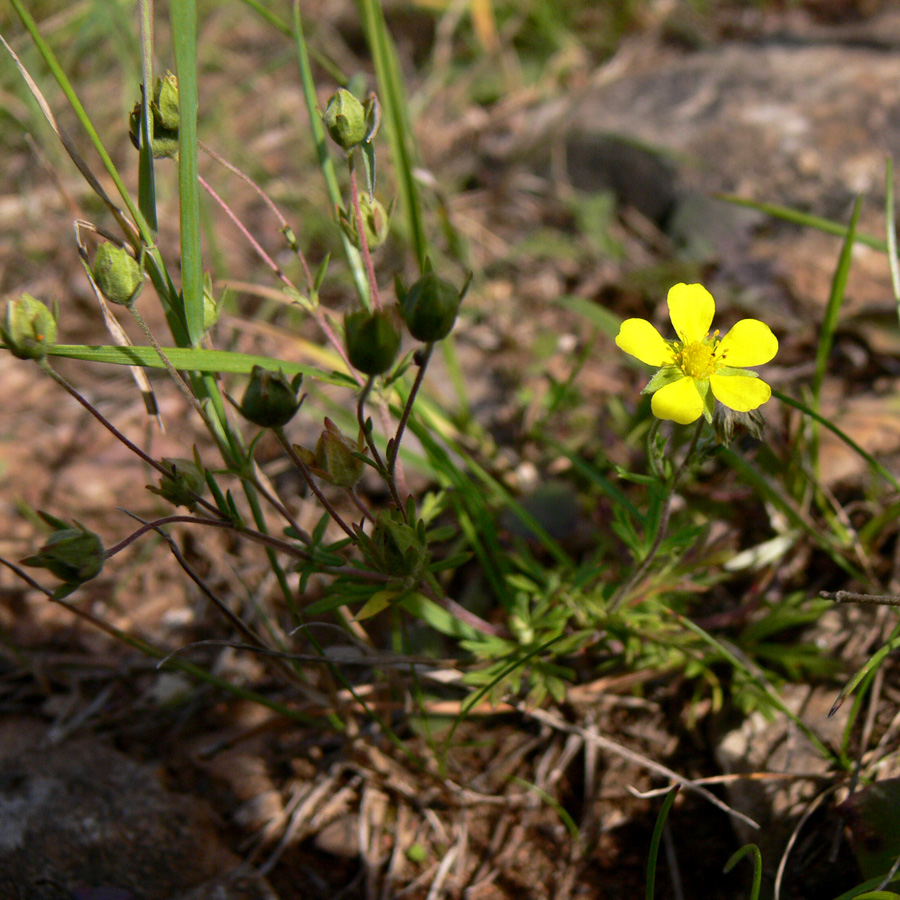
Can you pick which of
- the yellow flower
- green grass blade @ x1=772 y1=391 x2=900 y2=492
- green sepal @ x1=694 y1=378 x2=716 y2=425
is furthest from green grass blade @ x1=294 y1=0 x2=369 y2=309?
green grass blade @ x1=772 y1=391 x2=900 y2=492

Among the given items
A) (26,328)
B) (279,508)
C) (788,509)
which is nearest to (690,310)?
(788,509)

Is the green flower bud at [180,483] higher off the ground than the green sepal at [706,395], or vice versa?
the green sepal at [706,395]

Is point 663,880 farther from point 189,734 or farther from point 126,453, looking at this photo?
point 126,453

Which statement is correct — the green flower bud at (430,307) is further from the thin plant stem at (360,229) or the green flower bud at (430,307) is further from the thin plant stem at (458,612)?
the thin plant stem at (458,612)

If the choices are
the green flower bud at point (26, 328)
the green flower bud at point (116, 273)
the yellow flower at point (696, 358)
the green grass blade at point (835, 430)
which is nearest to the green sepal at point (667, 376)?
the yellow flower at point (696, 358)

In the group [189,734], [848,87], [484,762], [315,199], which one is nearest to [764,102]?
[848,87]

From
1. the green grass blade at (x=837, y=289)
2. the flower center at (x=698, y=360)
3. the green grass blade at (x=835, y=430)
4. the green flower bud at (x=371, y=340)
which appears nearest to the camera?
the green flower bud at (x=371, y=340)

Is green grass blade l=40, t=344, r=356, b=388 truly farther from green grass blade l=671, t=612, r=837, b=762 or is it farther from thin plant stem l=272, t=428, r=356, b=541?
green grass blade l=671, t=612, r=837, b=762
